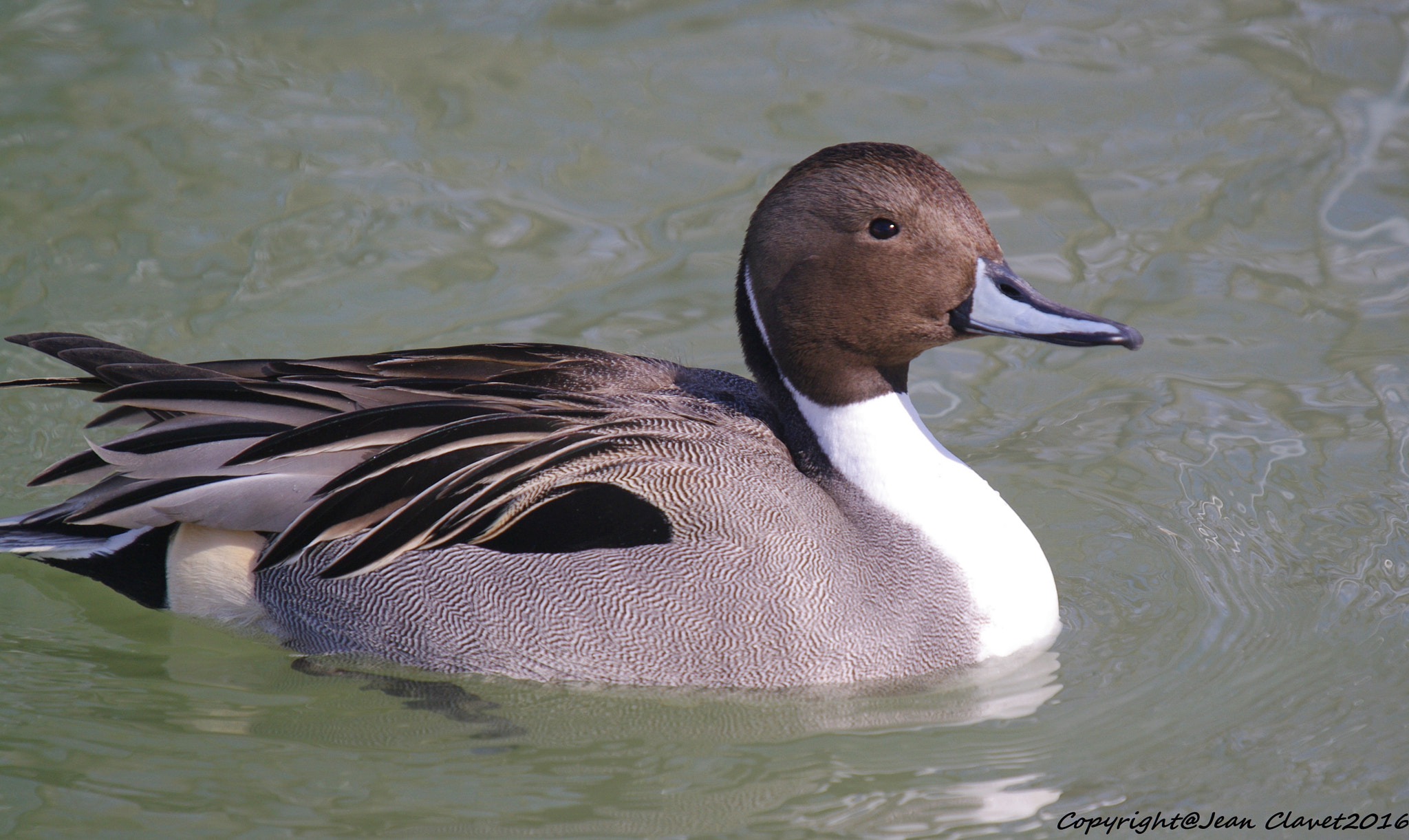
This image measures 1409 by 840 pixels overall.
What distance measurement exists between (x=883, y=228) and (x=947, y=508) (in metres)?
0.82

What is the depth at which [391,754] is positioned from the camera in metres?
3.91

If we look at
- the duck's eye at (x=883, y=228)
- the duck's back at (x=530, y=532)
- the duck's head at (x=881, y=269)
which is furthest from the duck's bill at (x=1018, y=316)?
the duck's back at (x=530, y=532)

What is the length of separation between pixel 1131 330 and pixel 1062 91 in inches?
145

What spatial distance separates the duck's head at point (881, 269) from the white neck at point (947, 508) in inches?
5.7

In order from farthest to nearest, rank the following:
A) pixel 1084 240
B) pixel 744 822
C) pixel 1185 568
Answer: pixel 1084 240 → pixel 1185 568 → pixel 744 822

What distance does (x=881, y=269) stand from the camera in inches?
159

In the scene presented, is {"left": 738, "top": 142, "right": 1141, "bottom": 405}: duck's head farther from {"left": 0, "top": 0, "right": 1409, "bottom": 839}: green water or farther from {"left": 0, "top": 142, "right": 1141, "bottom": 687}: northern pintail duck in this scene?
{"left": 0, "top": 0, "right": 1409, "bottom": 839}: green water

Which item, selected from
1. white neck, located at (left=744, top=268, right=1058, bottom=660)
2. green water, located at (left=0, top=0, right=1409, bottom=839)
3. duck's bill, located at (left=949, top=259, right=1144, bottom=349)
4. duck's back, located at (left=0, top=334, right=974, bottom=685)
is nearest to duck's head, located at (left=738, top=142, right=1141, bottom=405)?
duck's bill, located at (left=949, top=259, right=1144, bottom=349)

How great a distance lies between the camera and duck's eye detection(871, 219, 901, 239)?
13.2 ft

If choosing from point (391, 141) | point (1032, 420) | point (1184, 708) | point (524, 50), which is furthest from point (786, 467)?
point (524, 50)

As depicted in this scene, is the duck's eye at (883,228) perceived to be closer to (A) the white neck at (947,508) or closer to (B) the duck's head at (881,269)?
(B) the duck's head at (881,269)

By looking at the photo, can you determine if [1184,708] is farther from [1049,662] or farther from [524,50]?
[524,50]

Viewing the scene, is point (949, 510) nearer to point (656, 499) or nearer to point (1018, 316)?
point (1018, 316)

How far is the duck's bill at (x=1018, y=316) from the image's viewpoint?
3.94 metres
